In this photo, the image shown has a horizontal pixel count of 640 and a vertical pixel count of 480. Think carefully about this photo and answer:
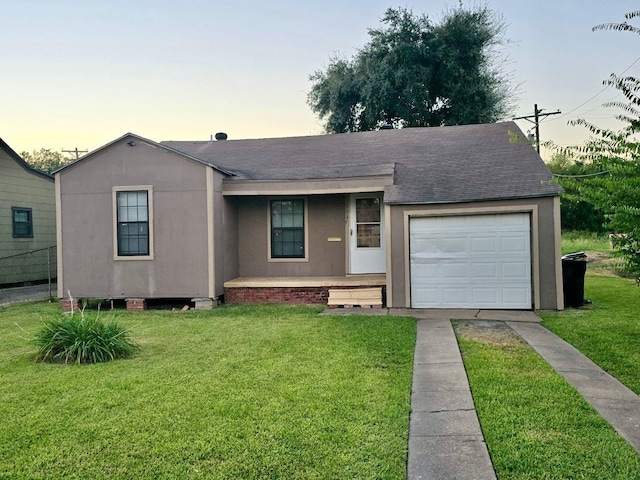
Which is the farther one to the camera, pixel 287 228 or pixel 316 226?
pixel 287 228

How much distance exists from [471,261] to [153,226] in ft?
22.5

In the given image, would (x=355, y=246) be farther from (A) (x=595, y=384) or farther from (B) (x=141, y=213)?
→ (A) (x=595, y=384)

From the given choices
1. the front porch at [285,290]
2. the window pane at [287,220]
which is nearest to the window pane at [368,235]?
the front porch at [285,290]

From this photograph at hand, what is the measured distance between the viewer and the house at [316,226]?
399 inches

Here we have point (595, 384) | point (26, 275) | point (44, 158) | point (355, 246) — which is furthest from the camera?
point (44, 158)

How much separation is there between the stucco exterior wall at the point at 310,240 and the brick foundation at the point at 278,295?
42.8 inches

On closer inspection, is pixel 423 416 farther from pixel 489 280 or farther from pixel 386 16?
pixel 386 16

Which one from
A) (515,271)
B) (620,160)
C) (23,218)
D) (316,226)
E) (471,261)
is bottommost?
(515,271)

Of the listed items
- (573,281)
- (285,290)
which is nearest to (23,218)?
(285,290)

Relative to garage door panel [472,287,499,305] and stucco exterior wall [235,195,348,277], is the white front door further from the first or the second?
garage door panel [472,287,499,305]

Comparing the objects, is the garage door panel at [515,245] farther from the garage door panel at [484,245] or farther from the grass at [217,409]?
the grass at [217,409]

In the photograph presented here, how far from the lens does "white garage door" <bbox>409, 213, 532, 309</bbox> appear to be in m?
10.1

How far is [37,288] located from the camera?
48.9ft

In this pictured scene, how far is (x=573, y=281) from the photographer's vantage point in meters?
10.2
